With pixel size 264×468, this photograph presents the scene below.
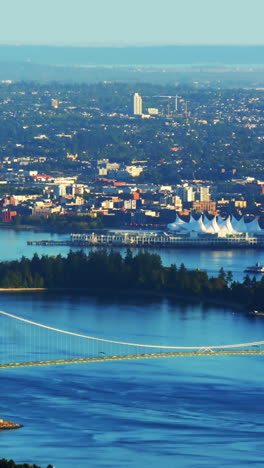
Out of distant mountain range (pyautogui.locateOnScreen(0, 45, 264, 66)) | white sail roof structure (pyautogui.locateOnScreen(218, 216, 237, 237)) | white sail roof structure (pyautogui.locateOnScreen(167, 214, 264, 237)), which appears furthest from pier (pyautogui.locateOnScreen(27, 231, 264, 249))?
distant mountain range (pyautogui.locateOnScreen(0, 45, 264, 66))

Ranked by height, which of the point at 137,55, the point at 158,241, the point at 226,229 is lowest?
the point at 158,241

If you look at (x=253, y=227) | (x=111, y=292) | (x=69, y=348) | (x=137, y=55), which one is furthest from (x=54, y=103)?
(x=69, y=348)

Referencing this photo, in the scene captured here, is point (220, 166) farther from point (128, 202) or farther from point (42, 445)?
point (42, 445)

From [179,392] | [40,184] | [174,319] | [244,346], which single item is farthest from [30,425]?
[40,184]

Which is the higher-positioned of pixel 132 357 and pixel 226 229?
pixel 226 229

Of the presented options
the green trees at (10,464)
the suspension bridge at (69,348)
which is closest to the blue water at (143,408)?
the suspension bridge at (69,348)

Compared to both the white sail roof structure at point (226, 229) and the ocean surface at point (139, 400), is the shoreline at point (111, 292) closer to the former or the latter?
the ocean surface at point (139, 400)

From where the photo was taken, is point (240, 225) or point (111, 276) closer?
point (111, 276)

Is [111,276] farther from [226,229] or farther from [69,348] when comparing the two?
[226,229]
